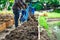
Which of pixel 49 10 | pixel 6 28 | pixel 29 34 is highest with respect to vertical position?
pixel 29 34

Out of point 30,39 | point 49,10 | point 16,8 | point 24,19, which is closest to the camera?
point 30,39

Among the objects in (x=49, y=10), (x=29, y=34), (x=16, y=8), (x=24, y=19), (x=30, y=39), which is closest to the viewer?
(x=30, y=39)

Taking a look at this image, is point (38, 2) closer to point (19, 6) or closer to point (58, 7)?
point (58, 7)

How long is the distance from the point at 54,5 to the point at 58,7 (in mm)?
572

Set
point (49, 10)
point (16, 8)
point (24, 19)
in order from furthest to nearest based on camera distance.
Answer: point (49, 10)
point (24, 19)
point (16, 8)

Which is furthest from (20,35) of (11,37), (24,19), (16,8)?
Answer: (24,19)

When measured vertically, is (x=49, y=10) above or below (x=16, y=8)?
below

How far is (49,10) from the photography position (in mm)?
30781

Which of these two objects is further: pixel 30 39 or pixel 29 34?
pixel 29 34

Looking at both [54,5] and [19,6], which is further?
[54,5]

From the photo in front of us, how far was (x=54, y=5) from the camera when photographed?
31.7m

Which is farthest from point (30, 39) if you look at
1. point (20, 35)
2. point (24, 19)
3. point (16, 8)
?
point (24, 19)

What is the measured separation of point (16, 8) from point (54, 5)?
757 inches

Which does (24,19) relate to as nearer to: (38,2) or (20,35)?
(20,35)
